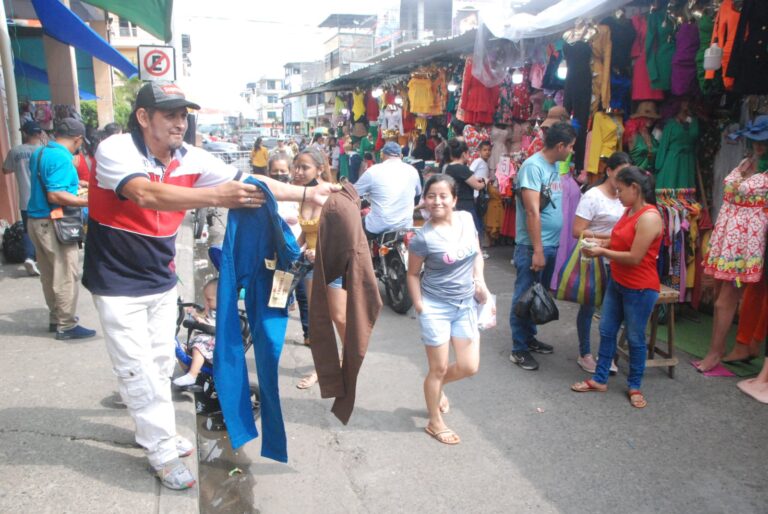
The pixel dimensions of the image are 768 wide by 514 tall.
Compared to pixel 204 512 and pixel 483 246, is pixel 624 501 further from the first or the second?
pixel 483 246

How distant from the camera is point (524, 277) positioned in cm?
519

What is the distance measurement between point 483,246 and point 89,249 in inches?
319

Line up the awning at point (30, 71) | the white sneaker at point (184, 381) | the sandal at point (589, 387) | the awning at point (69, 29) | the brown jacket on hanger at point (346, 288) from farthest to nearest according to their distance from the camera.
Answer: the awning at point (30, 71) → the awning at point (69, 29) → the sandal at point (589, 387) → the white sneaker at point (184, 381) → the brown jacket on hanger at point (346, 288)

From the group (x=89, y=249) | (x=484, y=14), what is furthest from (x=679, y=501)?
(x=484, y=14)

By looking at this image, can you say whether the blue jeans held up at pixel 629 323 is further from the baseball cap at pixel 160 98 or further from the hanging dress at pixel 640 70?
the baseball cap at pixel 160 98

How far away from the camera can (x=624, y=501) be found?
3.31 m

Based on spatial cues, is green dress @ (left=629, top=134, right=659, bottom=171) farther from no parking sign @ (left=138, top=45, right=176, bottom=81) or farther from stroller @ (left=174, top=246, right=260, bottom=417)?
no parking sign @ (left=138, top=45, right=176, bottom=81)

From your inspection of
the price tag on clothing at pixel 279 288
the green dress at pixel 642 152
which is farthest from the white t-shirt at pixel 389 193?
the price tag on clothing at pixel 279 288

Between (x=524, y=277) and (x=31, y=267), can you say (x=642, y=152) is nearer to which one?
(x=524, y=277)

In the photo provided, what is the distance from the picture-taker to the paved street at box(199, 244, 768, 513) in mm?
3334

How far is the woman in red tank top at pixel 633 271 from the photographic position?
4.31 m

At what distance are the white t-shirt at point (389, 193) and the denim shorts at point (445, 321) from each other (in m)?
3.07

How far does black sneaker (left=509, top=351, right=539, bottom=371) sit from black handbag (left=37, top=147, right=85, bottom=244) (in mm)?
3945

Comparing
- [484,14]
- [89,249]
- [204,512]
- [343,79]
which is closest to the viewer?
[89,249]
